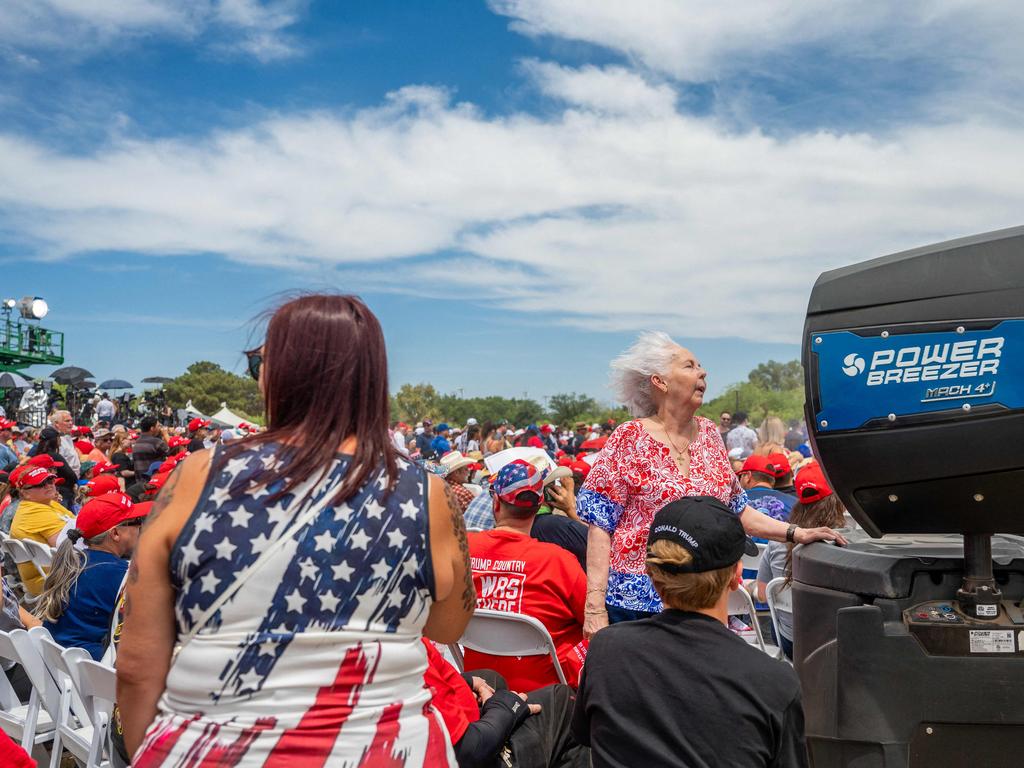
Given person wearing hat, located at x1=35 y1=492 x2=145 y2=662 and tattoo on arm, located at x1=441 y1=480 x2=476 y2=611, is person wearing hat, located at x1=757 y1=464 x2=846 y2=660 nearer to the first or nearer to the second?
tattoo on arm, located at x1=441 y1=480 x2=476 y2=611

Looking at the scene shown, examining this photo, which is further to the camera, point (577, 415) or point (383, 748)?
point (577, 415)

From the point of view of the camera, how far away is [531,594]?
3.59 metres

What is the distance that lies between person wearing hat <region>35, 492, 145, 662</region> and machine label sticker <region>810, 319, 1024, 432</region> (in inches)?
139

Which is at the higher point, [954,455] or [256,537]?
[954,455]

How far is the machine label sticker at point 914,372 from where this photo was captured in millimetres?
1982

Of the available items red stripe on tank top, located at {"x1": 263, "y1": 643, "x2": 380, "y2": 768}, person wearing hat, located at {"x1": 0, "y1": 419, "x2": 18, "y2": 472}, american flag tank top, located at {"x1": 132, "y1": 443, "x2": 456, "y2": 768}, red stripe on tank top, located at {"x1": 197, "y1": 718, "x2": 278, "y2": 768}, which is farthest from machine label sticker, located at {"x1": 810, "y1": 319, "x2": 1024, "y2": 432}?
person wearing hat, located at {"x1": 0, "y1": 419, "x2": 18, "y2": 472}

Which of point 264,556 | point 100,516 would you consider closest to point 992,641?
point 264,556

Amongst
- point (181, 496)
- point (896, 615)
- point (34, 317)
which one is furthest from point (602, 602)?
point (34, 317)

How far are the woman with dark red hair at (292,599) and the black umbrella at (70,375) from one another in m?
31.6

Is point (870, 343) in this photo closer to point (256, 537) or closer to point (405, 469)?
point (405, 469)

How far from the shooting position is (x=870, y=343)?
209cm

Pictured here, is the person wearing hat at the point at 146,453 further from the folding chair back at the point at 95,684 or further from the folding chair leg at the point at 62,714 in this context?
the folding chair back at the point at 95,684

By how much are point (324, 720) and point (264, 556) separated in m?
0.31

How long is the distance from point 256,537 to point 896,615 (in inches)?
58.7
